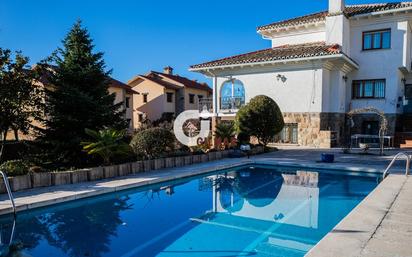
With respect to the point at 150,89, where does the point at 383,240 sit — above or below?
below

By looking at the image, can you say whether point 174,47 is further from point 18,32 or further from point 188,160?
point 188,160

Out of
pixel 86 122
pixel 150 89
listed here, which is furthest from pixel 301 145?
pixel 150 89

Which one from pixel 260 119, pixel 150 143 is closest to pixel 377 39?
pixel 260 119

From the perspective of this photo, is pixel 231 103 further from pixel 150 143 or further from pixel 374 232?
pixel 374 232

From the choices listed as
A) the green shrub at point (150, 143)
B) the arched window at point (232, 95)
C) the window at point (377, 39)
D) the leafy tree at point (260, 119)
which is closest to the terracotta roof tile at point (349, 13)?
the window at point (377, 39)

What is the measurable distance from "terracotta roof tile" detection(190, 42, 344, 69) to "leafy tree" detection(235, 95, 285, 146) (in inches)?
180

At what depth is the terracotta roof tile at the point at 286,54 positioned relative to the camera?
1944cm

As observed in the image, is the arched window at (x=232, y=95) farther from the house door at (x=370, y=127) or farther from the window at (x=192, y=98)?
the window at (x=192, y=98)

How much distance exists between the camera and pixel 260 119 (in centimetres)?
1709

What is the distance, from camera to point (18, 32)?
14914 mm

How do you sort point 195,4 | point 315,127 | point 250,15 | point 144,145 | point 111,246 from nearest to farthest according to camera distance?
point 111,246 → point 144,145 → point 315,127 → point 195,4 → point 250,15

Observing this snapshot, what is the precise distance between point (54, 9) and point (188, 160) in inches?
379

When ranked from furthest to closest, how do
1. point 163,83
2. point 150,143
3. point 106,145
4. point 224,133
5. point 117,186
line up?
point 163,83, point 224,133, point 150,143, point 106,145, point 117,186

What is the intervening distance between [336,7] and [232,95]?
28.8 ft
